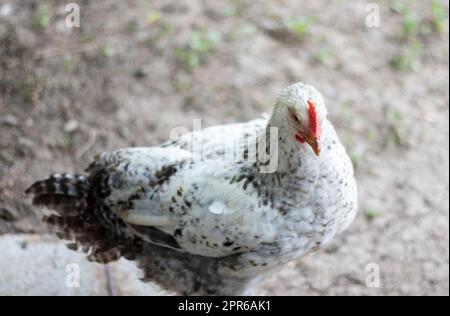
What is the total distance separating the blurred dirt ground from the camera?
407 cm

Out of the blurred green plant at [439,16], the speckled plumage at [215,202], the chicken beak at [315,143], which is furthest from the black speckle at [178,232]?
the blurred green plant at [439,16]

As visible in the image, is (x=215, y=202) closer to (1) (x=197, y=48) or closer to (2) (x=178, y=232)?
(2) (x=178, y=232)

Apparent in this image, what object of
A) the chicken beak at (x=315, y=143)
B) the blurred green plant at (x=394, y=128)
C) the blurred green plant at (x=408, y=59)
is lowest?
the chicken beak at (x=315, y=143)

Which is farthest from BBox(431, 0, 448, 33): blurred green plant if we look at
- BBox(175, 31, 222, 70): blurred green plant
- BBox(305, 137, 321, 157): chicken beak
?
BBox(305, 137, 321, 157): chicken beak

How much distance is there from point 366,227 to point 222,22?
228cm

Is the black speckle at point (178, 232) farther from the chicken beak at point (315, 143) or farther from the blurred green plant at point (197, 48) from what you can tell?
the blurred green plant at point (197, 48)

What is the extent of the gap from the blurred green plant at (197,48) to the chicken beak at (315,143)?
270 centimetres

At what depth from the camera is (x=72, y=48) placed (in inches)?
204

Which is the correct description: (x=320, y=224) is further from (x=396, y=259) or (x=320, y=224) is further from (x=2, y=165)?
(x=2, y=165)

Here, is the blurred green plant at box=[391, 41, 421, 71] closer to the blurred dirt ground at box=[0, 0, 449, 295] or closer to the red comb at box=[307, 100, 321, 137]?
the blurred dirt ground at box=[0, 0, 449, 295]

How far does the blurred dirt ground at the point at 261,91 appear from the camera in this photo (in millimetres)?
4074
